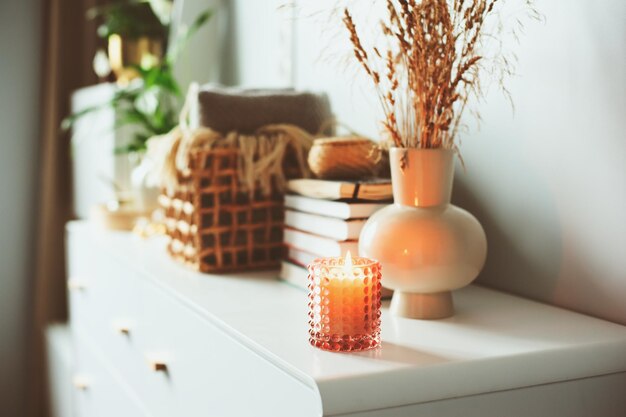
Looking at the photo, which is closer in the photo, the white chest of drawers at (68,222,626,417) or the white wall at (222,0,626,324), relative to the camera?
the white chest of drawers at (68,222,626,417)

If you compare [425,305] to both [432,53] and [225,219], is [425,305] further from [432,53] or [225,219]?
[225,219]

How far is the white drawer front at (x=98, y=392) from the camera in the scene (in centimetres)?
129

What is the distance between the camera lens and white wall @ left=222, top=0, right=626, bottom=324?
810 millimetres

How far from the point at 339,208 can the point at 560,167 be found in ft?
0.95

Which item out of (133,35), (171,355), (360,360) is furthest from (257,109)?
(133,35)

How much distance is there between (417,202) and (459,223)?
0.18 ft

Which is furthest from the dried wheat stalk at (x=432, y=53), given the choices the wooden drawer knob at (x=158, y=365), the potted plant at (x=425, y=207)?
the wooden drawer knob at (x=158, y=365)

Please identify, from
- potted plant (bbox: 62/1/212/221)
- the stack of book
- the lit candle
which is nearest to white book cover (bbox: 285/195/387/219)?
the stack of book

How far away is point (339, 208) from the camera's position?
975mm

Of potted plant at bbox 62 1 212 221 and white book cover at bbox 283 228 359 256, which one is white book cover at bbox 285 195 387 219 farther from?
potted plant at bbox 62 1 212 221

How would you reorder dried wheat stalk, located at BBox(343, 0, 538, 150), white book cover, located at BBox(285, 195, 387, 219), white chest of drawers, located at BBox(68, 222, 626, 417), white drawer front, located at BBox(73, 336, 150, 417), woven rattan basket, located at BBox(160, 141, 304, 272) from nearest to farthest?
white chest of drawers, located at BBox(68, 222, 626, 417)
dried wheat stalk, located at BBox(343, 0, 538, 150)
white book cover, located at BBox(285, 195, 387, 219)
woven rattan basket, located at BBox(160, 141, 304, 272)
white drawer front, located at BBox(73, 336, 150, 417)

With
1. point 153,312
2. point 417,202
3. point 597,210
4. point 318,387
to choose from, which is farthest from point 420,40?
point 153,312

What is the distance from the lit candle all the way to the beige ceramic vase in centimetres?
8

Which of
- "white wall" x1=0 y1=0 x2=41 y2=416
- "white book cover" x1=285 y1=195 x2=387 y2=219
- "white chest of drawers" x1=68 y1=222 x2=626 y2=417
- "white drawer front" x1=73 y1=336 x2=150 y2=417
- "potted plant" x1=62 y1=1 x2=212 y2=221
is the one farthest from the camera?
"white wall" x1=0 y1=0 x2=41 y2=416
